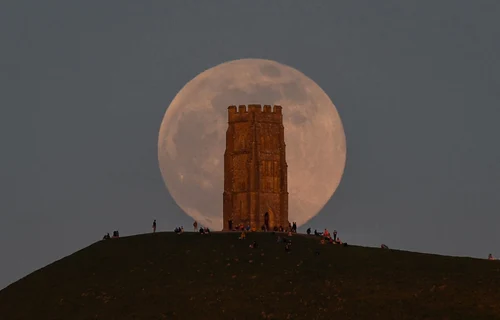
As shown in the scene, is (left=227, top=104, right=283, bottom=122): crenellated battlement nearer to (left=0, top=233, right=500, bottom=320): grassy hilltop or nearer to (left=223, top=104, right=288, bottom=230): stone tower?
(left=223, top=104, right=288, bottom=230): stone tower

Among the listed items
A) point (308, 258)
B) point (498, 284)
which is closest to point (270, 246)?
point (308, 258)

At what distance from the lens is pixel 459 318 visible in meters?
99.8

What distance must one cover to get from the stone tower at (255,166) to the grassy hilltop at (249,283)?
2592cm

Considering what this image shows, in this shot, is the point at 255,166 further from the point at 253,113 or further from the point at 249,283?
the point at 249,283

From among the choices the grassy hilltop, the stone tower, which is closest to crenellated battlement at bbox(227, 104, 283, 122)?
the stone tower

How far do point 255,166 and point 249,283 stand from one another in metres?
43.4

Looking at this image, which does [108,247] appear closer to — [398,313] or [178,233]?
[178,233]

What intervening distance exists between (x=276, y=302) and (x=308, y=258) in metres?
11.9

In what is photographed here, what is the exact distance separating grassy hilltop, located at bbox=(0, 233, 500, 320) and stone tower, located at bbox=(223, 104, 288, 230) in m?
25.9

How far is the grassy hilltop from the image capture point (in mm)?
104062

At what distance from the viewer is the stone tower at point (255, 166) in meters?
153

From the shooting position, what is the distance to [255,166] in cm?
15350

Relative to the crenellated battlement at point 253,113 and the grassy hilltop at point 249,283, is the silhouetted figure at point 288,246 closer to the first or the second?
the grassy hilltop at point 249,283

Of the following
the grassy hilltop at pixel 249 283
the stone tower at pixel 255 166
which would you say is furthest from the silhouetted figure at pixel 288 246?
the stone tower at pixel 255 166
